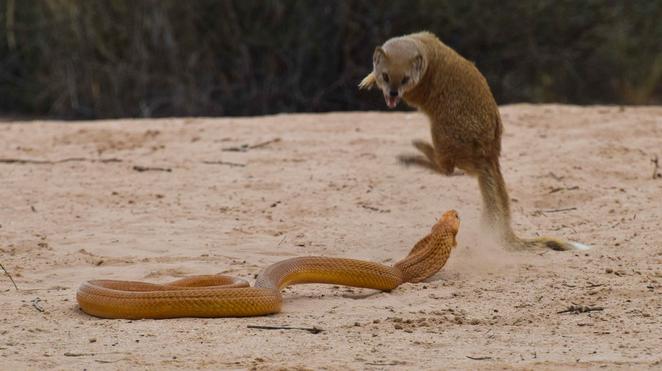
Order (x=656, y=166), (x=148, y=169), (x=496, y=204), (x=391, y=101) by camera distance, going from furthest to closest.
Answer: (x=148, y=169), (x=656, y=166), (x=496, y=204), (x=391, y=101)

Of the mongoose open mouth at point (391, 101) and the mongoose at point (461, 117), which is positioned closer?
the mongoose open mouth at point (391, 101)

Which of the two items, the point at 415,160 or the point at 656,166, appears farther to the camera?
the point at 656,166

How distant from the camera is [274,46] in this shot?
15.1 meters

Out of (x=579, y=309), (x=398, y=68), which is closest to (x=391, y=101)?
(x=398, y=68)

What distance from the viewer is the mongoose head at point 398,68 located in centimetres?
704

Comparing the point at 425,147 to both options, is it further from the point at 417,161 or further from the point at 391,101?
the point at 391,101

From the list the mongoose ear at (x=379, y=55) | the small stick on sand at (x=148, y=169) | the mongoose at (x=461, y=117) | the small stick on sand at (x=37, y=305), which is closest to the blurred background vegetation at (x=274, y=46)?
the small stick on sand at (x=148, y=169)

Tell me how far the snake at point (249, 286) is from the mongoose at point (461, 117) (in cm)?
59

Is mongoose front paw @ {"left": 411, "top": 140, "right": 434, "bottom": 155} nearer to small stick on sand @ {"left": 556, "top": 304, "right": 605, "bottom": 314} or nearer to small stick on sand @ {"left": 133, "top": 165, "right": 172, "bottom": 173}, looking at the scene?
small stick on sand @ {"left": 556, "top": 304, "right": 605, "bottom": 314}

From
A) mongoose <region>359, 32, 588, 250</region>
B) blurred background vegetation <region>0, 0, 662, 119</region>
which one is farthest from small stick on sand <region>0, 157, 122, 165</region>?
blurred background vegetation <region>0, 0, 662, 119</region>

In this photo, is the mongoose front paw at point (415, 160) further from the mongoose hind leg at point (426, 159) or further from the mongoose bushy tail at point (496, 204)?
the mongoose bushy tail at point (496, 204)

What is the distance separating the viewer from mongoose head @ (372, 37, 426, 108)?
23.1 feet

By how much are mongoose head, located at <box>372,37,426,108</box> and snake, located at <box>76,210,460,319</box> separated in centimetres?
87

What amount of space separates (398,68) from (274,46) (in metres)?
8.24
